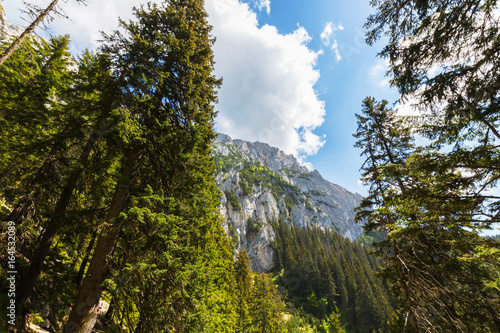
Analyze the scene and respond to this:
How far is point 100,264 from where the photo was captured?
504cm

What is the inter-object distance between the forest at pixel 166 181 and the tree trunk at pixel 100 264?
0.11ft

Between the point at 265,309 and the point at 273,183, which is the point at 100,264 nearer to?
the point at 265,309

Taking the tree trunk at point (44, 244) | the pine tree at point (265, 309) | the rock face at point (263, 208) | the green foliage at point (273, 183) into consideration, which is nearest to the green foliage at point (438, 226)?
the tree trunk at point (44, 244)

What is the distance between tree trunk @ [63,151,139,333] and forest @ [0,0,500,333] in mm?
32

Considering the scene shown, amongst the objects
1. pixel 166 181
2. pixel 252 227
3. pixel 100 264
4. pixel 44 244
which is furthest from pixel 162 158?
pixel 252 227

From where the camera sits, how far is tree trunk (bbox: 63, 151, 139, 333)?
4.63 m

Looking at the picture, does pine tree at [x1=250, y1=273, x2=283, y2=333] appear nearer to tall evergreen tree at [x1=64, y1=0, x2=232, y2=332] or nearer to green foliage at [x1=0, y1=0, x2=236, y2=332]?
tall evergreen tree at [x1=64, y1=0, x2=232, y2=332]

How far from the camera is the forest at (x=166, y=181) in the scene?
422cm

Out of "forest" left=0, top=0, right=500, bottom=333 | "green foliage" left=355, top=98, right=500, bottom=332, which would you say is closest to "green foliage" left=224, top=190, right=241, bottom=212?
"forest" left=0, top=0, right=500, bottom=333

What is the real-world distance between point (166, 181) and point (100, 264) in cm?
277

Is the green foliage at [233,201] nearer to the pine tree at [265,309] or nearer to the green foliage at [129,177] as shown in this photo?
the pine tree at [265,309]

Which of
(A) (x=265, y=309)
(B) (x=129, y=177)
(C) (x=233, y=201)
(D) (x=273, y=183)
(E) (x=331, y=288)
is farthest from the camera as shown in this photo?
(D) (x=273, y=183)

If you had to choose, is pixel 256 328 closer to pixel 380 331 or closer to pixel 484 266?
pixel 484 266

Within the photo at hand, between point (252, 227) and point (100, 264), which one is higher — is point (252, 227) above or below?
above
